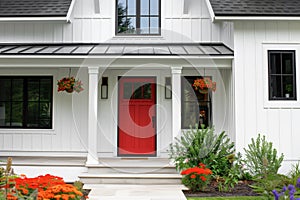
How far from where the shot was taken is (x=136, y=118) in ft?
29.9

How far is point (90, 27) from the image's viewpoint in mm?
9367

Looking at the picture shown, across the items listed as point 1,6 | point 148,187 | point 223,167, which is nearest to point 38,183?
point 148,187

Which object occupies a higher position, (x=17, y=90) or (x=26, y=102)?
(x=17, y=90)

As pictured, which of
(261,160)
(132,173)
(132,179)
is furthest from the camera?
(132,173)

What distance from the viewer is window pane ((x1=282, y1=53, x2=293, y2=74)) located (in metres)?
7.78

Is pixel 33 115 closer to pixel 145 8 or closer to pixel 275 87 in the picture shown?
pixel 145 8

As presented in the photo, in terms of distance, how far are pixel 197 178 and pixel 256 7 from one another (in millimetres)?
4509

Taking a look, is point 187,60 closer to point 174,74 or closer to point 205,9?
point 174,74

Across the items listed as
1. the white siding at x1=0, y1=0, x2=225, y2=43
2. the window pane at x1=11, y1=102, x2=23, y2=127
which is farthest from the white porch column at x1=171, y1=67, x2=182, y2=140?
the window pane at x1=11, y1=102, x2=23, y2=127

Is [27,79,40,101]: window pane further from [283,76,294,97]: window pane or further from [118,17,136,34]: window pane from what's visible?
[283,76,294,97]: window pane

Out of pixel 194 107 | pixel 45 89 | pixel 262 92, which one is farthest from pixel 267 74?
pixel 45 89

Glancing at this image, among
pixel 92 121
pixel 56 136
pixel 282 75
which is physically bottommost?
pixel 56 136

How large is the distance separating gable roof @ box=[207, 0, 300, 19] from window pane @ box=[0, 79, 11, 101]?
589 centimetres

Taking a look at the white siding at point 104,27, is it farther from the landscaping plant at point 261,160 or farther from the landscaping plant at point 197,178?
the landscaping plant at point 197,178
